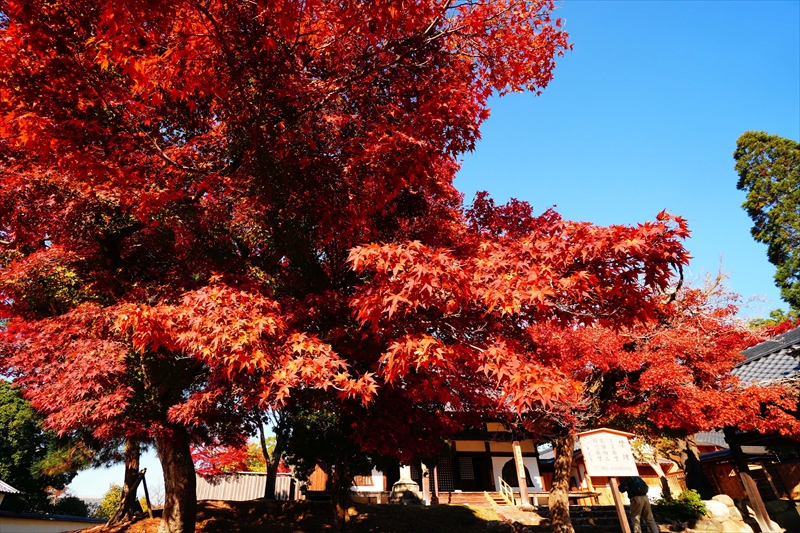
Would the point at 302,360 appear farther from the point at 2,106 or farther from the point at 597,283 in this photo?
the point at 2,106

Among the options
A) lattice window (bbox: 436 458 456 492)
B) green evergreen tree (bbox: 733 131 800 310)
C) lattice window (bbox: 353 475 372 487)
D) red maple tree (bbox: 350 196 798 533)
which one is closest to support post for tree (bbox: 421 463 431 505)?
lattice window (bbox: 436 458 456 492)

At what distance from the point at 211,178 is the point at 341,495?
26.8ft

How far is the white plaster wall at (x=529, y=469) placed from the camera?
827 inches

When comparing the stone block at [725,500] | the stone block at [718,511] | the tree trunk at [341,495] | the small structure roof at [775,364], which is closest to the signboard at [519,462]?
the stone block at [718,511]

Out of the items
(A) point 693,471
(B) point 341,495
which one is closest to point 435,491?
(B) point 341,495

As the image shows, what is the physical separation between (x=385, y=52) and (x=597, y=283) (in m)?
4.10

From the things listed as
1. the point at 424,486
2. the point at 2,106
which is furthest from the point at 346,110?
the point at 424,486

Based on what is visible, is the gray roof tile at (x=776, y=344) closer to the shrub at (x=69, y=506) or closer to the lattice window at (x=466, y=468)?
the lattice window at (x=466, y=468)

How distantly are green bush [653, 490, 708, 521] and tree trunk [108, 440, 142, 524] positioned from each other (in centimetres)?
1619

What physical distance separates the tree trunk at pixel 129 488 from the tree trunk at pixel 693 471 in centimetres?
1987

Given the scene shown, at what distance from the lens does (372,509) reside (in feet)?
46.9

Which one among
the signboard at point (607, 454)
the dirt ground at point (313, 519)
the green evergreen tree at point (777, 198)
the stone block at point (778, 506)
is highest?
the green evergreen tree at point (777, 198)

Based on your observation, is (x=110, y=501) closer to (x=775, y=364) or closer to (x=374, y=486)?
(x=374, y=486)

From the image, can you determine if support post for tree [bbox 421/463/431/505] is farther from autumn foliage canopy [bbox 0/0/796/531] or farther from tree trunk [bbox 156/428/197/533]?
tree trunk [bbox 156/428/197/533]
